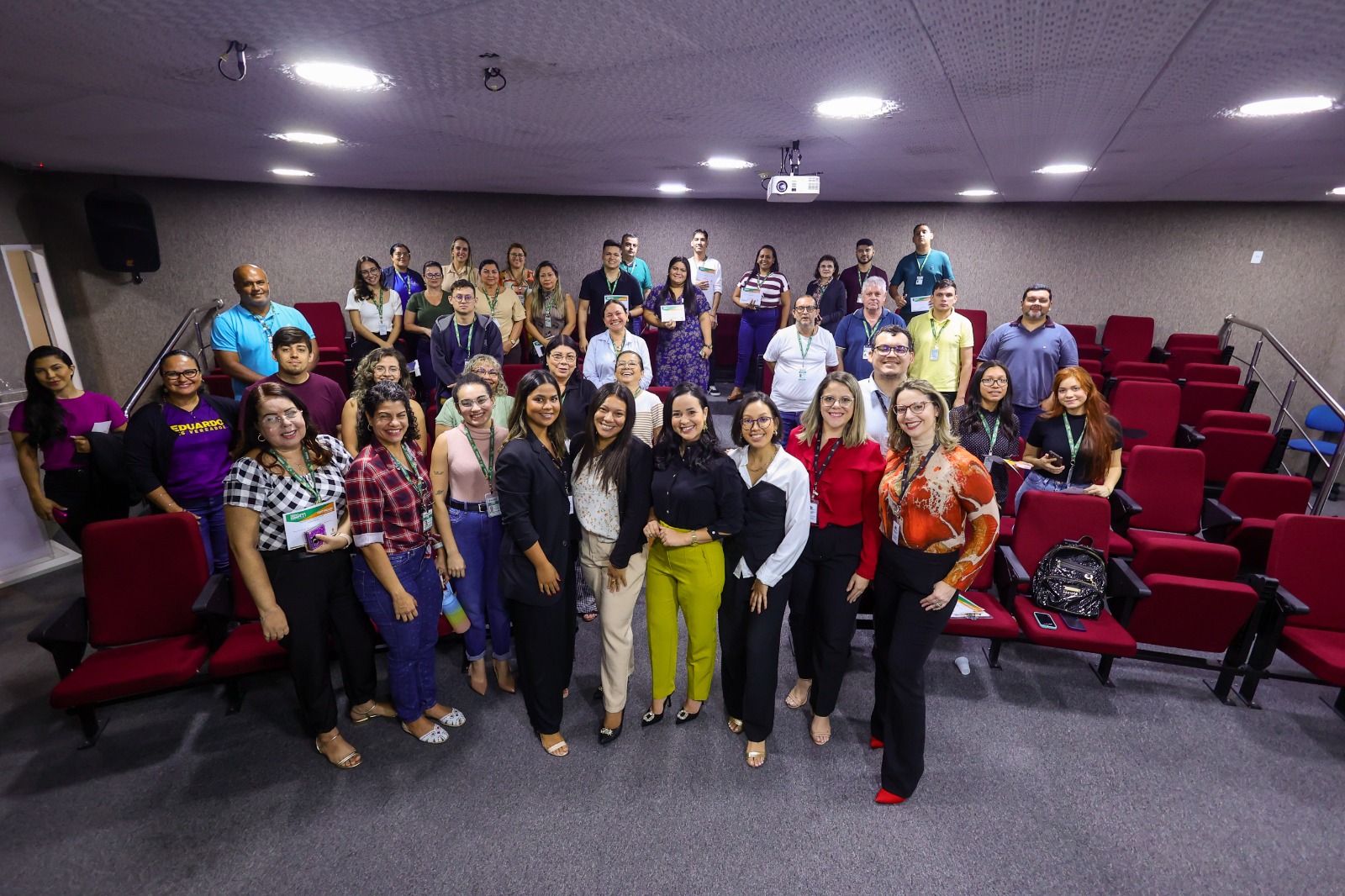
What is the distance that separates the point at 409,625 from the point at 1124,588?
325 cm

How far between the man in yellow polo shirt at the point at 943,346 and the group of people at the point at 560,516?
1.09 metres

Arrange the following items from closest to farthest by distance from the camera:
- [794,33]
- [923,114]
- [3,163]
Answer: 1. [794,33]
2. [923,114]
3. [3,163]

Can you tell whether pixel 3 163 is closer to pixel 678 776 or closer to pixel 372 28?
pixel 372 28

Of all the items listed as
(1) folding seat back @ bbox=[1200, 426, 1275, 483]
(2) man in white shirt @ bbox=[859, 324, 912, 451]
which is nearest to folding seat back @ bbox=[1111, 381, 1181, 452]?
(1) folding seat back @ bbox=[1200, 426, 1275, 483]

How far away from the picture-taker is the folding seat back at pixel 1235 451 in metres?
4.43

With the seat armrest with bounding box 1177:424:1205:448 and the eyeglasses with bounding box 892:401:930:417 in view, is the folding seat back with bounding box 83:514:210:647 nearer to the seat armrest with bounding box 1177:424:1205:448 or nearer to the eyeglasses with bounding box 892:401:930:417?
the eyeglasses with bounding box 892:401:930:417

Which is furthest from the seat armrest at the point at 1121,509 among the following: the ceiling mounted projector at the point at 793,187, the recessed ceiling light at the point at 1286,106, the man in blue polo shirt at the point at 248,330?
the man in blue polo shirt at the point at 248,330

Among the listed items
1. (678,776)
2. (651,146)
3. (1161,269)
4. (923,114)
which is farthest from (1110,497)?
(1161,269)

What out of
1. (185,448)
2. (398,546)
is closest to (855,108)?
(398,546)

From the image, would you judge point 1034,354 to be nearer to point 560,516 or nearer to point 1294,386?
point 560,516

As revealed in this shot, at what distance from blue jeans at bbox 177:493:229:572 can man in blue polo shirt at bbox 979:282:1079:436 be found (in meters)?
4.80

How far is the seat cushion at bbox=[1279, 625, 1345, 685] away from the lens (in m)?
2.61

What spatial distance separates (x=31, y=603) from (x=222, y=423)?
205 centimetres

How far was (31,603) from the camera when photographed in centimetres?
373
